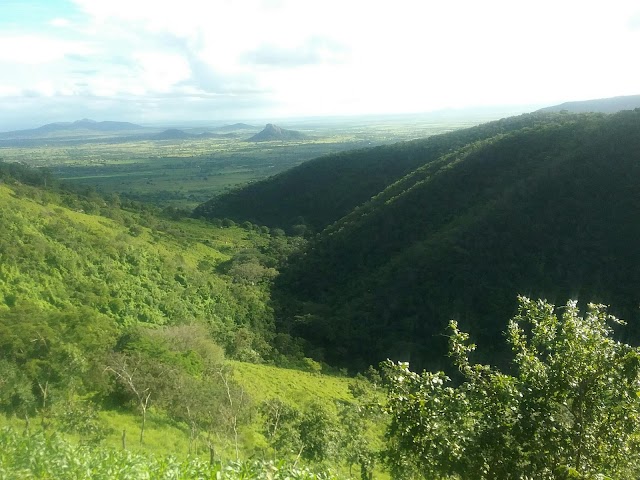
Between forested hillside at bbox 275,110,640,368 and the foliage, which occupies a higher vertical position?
the foliage

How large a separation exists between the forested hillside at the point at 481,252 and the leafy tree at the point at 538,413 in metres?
28.7

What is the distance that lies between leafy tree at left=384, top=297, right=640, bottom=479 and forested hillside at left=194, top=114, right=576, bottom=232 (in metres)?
75.1

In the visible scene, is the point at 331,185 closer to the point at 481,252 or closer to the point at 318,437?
the point at 481,252

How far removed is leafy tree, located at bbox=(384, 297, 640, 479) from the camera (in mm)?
5961

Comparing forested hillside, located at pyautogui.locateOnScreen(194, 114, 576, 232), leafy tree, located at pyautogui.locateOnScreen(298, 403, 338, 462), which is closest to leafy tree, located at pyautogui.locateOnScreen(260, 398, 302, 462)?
leafy tree, located at pyautogui.locateOnScreen(298, 403, 338, 462)

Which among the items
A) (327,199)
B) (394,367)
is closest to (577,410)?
(394,367)

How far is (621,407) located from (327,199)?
86.1 m

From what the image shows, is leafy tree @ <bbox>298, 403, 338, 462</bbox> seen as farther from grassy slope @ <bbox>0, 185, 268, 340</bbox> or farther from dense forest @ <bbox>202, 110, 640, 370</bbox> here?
dense forest @ <bbox>202, 110, 640, 370</bbox>

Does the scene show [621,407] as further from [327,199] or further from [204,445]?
[327,199]

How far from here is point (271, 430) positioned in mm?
17875

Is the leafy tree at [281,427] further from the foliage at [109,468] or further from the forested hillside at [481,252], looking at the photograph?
the forested hillside at [481,252]

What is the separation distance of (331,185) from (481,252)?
173 feet

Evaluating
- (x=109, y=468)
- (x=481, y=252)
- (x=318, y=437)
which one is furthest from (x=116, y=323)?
(x=481, y=252)

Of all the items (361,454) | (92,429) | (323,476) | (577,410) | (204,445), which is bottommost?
(361,454)
